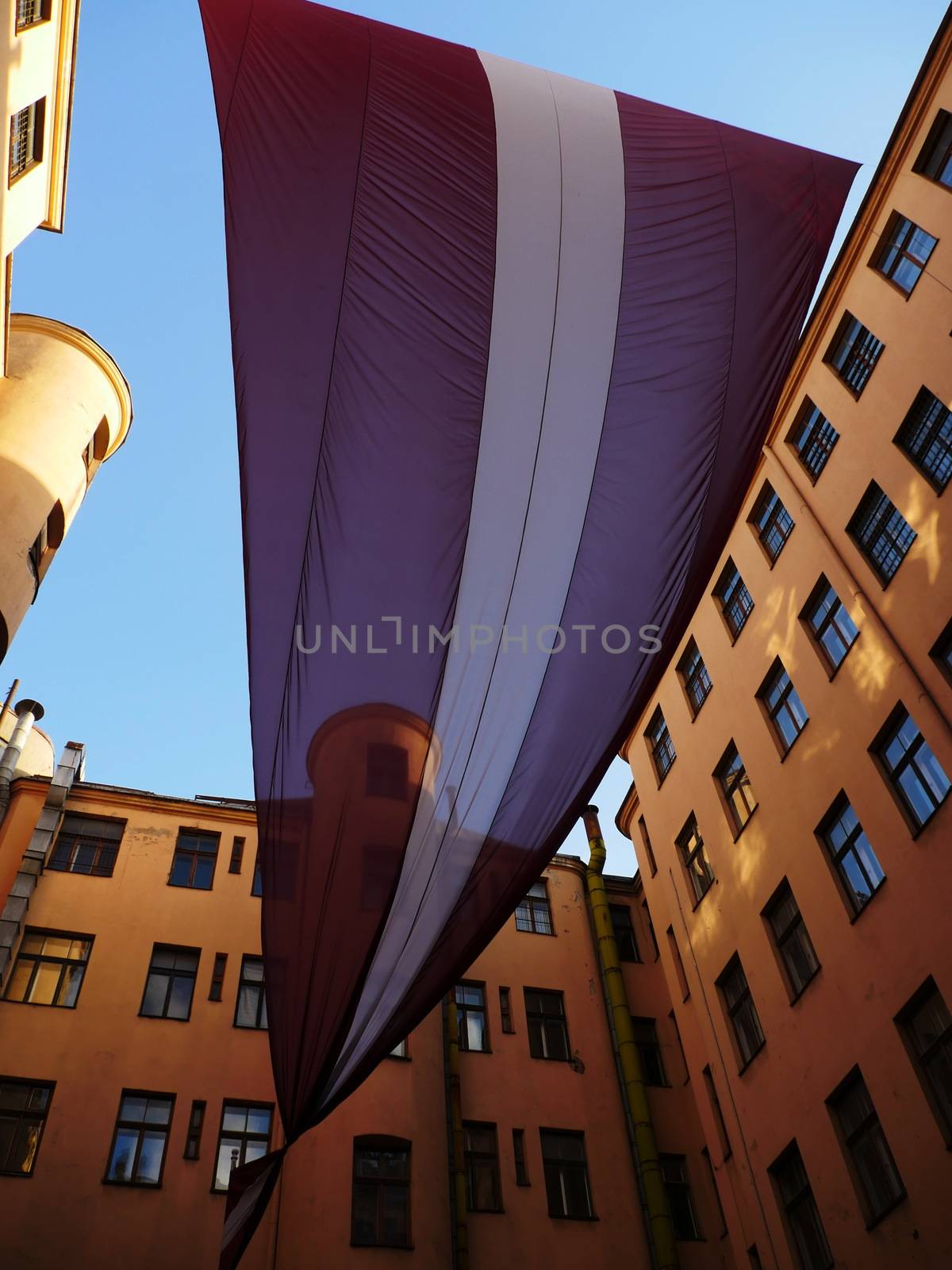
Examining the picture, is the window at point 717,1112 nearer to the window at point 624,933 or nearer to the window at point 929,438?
the window at point 624,933

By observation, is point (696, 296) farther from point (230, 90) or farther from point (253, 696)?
point (253, 696)

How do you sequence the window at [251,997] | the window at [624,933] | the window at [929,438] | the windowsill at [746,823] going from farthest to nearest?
the window at [624,933]
the window at [251,997]
the windowsill at [746,823]
the window at [929,438]

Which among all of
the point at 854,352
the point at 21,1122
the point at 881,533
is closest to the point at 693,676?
the point at 881,533

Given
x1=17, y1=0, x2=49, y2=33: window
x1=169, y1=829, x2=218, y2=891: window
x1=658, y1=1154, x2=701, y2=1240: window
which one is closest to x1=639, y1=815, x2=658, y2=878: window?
x1=658, y1=1154, x2=701, y2=1240: window

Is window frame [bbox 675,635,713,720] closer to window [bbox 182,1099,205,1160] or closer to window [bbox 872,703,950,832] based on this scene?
window [bbox 872,703,950,832]

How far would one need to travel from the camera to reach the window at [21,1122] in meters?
15.7

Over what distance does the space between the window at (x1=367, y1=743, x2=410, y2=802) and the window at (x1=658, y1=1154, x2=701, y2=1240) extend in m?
15.8

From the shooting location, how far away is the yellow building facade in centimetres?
1541

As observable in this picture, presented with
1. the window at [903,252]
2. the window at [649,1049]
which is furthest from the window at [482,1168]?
the window at [903,252]

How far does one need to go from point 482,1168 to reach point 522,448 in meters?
15.3

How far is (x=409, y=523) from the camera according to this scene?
6.79 metres

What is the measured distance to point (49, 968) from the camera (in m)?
18.5

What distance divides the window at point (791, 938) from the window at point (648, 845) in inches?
183

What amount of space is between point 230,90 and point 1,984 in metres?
15.5
